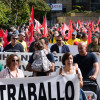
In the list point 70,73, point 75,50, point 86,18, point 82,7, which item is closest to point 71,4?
point 82,7

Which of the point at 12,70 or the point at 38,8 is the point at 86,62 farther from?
the point at 38,8

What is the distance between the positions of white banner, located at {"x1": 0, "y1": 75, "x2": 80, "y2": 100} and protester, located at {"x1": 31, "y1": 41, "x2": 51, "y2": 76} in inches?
54.3

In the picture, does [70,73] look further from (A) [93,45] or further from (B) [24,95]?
(A) [93,45]

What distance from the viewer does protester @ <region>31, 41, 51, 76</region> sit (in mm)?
7797

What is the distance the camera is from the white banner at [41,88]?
6191 mm

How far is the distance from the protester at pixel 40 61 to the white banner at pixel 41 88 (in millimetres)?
1380

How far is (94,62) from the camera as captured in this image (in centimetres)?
797

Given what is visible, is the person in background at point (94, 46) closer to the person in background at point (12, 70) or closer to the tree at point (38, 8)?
the person in background at point (12, 70)

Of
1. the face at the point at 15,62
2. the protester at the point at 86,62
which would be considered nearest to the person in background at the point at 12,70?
the face at the point at 15,62

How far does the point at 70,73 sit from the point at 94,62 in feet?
3.61

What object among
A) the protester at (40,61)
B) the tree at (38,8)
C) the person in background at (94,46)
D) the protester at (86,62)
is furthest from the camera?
the tree at (38,8)

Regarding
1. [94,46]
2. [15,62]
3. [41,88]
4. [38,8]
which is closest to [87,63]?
[15,62]

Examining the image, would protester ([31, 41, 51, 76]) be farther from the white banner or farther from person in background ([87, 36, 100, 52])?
person in background ([87, 36, 100, 52])

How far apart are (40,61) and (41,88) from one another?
1565mm
